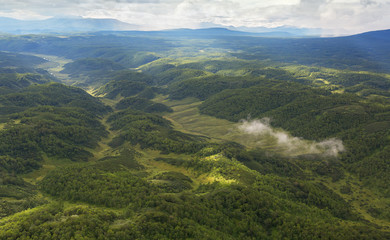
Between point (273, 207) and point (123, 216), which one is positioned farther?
point (273, 207)

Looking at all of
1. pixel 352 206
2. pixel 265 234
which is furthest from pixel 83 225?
pixel 352 206

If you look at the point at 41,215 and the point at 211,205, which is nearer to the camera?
the point at 41,215

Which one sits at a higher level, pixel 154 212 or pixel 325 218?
pixel 154 212

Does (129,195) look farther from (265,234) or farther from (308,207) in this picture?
(308,207)

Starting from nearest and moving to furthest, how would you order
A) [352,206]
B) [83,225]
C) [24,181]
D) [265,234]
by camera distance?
1. [83,225]
2. [265,234]
3. [24,181]
4. [352,206]

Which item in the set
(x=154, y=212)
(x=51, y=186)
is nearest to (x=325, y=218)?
(x=154, y=212)

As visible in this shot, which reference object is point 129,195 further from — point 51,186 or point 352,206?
point 352,206

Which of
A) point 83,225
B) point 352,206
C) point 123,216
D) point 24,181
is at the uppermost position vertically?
point 83,225

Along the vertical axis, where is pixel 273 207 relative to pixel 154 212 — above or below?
below

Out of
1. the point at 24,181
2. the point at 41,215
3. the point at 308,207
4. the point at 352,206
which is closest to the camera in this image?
the point at 41,215
